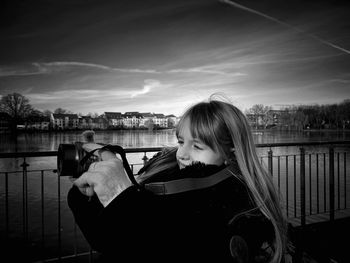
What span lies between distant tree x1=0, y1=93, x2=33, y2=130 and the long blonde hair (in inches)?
3197

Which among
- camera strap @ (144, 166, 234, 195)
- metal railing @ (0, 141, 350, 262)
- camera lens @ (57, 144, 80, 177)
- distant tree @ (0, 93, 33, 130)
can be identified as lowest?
metal railing @ (0, 141, 350, 262)

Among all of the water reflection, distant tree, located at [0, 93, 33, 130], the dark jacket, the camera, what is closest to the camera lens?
the camera

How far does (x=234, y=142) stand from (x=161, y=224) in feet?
1.73

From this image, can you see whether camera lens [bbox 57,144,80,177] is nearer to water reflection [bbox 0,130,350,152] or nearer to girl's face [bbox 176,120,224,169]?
girl's face [bbox 176,120,224,169]

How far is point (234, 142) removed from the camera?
1002mm

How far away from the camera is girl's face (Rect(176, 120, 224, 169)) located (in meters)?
1.01

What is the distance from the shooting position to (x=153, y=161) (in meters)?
1.08

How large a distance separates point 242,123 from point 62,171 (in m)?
0.74

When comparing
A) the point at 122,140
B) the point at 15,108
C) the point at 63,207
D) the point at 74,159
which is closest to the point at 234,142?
the point at 74,159

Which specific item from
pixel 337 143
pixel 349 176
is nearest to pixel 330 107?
pixel 349 176

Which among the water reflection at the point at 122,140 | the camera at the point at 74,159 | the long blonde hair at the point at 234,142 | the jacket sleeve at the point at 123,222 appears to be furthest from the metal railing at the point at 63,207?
the water reflection at the point at 122,140

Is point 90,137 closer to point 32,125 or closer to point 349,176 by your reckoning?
point 349,176

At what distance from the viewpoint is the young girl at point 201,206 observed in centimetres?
57

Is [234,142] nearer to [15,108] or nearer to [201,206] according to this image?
[201,206]
